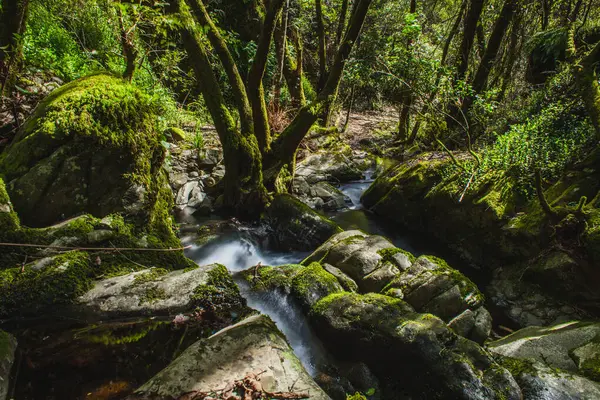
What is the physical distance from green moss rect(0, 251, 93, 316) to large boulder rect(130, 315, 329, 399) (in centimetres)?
131

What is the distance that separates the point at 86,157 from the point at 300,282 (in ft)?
8.55

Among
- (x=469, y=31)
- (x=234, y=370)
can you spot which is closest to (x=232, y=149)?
(x=234, y=370)

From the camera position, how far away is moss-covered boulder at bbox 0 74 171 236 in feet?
9.61

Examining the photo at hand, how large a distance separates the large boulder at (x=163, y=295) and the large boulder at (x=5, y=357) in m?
0.45

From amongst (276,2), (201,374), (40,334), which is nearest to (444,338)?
(201,374)

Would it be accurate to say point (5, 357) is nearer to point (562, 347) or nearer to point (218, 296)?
point (218, 296)

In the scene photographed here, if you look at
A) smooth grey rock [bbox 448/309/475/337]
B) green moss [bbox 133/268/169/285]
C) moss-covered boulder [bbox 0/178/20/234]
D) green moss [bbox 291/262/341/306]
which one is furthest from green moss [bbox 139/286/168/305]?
smooth grey rock [bbox 448/309/475/337]

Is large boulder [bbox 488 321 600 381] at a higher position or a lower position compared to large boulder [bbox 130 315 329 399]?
lower

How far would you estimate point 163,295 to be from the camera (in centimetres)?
260

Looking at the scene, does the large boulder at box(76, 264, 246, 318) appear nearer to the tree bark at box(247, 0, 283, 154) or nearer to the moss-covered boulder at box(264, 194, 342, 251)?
the moss-covered boulder at box(264, 194, 342, 251)

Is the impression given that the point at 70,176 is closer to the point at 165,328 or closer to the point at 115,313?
the point at 115,313


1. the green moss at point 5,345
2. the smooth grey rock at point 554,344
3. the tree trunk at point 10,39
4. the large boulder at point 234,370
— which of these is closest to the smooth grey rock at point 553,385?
the smooth grey rock at point 554,344

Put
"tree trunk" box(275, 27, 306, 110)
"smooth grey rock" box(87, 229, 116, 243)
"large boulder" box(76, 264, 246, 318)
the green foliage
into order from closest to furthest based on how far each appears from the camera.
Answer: "large boulder" box(76, 264, 246, 318), "smooth grey rock" box(87, 229, 116, 243), the green foliage, "tree trunk" box(275, 27, 306, 110)

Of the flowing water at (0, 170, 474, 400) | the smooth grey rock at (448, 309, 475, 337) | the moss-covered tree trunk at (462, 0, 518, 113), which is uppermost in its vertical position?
the moss-covered tree trunk at (462, 0, 518, 113)
